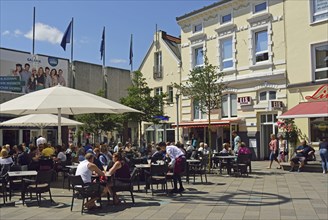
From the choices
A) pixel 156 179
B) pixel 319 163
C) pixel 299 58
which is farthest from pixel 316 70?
pixel 156 179

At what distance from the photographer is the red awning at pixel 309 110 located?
17500 millimetres

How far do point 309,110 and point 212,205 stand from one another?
11.4 metres

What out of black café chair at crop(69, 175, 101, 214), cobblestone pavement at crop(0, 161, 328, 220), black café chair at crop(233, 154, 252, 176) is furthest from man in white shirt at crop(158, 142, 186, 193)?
black café chair at crop(233, 154, 252, 176)

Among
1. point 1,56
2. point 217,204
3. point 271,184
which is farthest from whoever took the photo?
point 1,56

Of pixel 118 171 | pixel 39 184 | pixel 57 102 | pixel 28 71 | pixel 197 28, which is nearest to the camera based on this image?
pixel 118 171

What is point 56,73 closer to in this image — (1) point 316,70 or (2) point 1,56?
(2) point 1,56

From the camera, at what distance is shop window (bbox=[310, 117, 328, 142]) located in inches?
767

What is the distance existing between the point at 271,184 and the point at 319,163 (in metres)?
5.69

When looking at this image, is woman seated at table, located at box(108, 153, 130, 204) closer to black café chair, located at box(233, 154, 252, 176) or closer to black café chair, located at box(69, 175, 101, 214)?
black café chair, located at box(69, 175, 101, 214)

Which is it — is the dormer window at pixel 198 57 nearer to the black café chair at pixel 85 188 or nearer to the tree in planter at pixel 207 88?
the tree in planter at pixel 207 88

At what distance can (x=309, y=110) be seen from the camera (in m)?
18.4

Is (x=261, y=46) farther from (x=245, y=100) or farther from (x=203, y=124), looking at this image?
(x=203, y=124)

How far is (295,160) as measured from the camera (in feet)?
55.2

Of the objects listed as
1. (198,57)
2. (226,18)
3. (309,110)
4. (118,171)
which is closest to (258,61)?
(226,18)
